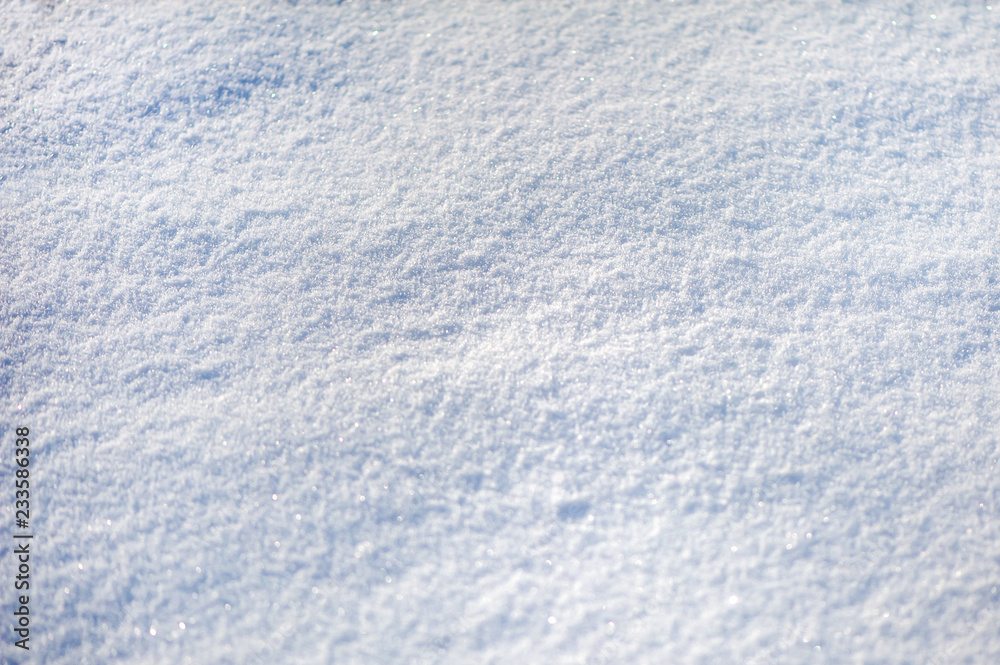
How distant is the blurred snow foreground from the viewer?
66cm

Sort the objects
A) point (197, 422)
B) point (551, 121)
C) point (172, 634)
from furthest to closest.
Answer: point (551, 121)
point (197, 422)
point (172, 634)

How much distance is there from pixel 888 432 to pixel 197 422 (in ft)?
2.53

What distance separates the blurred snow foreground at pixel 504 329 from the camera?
0.66 m

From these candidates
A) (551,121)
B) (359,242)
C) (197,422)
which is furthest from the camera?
(551,121)

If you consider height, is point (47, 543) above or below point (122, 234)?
below

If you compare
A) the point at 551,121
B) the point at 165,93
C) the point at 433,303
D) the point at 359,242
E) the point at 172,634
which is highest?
the point at 165,93

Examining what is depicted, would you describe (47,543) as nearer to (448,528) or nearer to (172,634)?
(172,634)

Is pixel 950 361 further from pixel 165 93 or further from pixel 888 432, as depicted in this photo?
pixel 165 93

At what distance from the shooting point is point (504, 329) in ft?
2.68

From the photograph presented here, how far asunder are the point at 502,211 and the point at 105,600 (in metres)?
0.63

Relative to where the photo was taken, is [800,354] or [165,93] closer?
[800,354]

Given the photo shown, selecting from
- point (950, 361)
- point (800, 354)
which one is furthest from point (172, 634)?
point (950, 361)

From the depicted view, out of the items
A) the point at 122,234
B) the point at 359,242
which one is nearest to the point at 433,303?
the point at 359,242

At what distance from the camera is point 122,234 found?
35.4 inches
